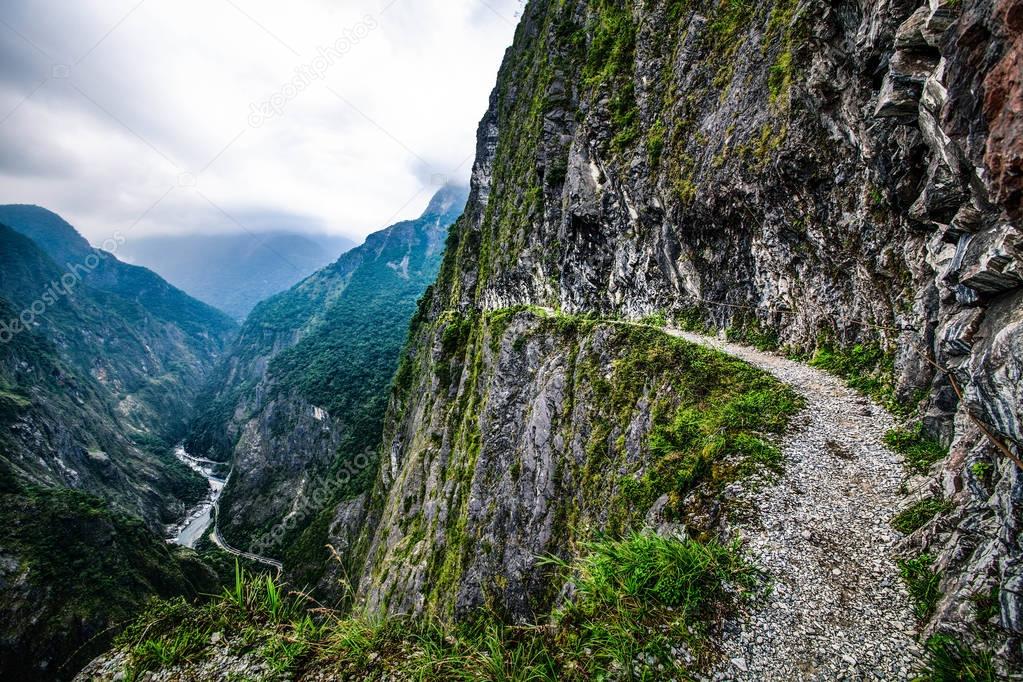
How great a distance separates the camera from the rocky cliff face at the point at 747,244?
5.66m

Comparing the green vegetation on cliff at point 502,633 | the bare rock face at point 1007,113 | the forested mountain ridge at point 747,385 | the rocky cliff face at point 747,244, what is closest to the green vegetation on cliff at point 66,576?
the rocky cliff face at point 747,244

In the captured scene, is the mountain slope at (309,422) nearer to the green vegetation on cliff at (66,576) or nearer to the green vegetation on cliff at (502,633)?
the green vegetation on cliff at (66,576)

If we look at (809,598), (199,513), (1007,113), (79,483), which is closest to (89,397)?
(199,513)

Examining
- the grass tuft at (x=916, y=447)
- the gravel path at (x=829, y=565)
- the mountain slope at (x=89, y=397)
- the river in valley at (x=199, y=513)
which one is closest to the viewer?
the gravel path at (x=829, y=565)

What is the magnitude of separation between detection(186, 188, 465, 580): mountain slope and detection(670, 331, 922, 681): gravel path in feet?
226

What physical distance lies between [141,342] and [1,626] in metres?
190

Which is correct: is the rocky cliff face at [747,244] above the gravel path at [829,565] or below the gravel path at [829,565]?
above

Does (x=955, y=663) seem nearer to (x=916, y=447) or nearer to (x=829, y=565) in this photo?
(x=829, y=565)

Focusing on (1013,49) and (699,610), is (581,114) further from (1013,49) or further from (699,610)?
(699,610)

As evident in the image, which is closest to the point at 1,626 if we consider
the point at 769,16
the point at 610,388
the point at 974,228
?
the point at 610,388

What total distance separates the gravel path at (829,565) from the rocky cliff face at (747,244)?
25.6 inches

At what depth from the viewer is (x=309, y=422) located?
93.9 metres

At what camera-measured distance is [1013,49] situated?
490cm

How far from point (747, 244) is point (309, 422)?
97423 mm
